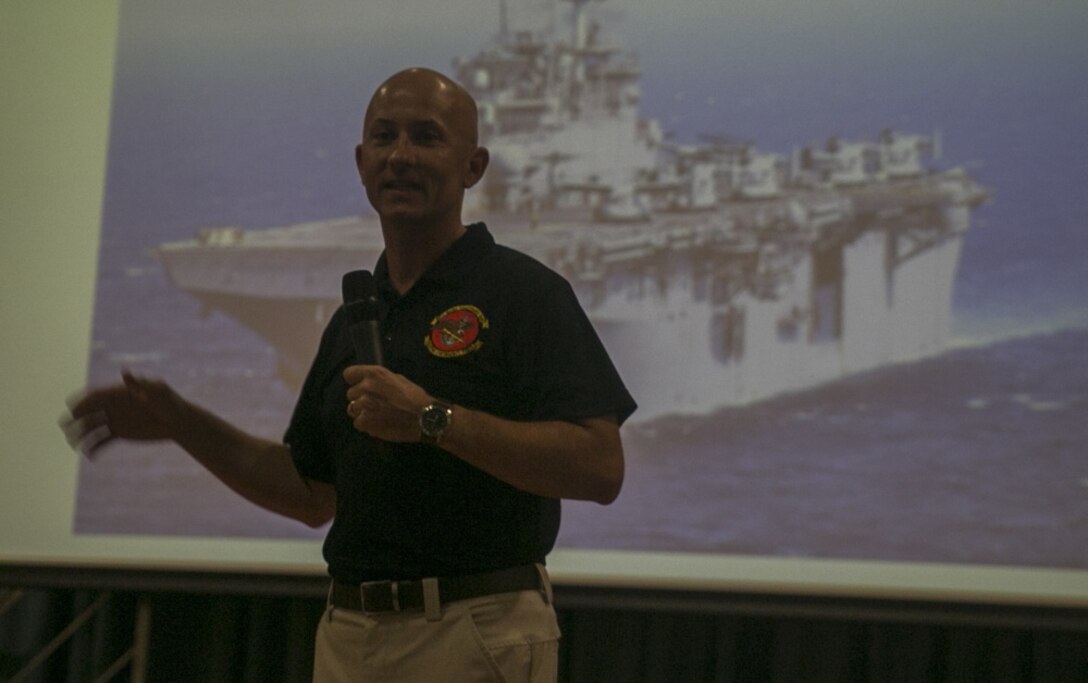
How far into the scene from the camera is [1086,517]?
2803 millimetres

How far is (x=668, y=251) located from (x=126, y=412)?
1.79 m

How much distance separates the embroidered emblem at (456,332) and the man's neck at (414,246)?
98 millimetres

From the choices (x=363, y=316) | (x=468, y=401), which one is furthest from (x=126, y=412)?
(x=468, y=401)

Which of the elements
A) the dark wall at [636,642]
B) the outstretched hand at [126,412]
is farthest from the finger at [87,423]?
the dark wall at [636,642]

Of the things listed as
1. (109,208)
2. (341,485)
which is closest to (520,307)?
(341,485)

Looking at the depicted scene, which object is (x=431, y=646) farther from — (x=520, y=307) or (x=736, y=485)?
(x=736, y=485)

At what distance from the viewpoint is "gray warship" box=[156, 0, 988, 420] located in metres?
3.06

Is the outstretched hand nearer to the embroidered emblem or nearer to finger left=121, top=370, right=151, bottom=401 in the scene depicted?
finger left=121, top=370, right=151, bottom=401

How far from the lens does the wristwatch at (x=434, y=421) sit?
1.41 meters

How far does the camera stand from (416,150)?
5.32 feet

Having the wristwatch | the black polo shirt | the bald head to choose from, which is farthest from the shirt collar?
the wristwatch

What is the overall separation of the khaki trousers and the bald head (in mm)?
599

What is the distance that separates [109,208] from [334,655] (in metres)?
2.25

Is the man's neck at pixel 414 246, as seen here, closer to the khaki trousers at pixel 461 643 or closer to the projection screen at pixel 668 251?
the khaki trousers at pixel 461 643
